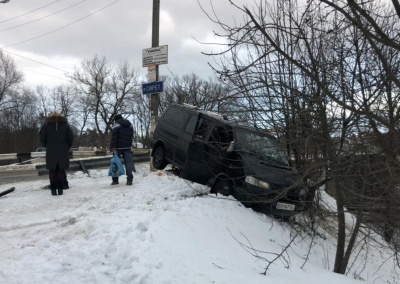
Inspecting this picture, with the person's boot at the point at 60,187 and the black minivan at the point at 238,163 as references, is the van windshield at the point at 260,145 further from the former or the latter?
the person's boot at the point at 60,187

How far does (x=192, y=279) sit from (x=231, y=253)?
1.18 metres

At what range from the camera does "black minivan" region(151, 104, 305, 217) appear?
21.0 feet

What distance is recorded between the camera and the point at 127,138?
9.48m

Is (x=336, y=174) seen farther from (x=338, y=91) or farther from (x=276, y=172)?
(x=276, y=172)

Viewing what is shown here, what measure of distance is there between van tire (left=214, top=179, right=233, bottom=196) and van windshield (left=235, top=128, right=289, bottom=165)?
2.96 ft

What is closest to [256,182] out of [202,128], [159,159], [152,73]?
[202,128]

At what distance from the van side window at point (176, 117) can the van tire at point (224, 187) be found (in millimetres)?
2129

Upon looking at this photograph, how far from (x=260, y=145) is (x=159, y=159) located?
4.91 meters

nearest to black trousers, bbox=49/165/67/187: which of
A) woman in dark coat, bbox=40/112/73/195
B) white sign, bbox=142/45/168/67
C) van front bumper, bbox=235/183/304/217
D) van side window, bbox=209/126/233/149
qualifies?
woman in dark coat, bbox=40/112/73/195

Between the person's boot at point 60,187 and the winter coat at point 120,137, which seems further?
the winter coat at point 120,137

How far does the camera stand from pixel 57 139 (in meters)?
8.40

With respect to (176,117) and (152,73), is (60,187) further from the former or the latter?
(152,73)

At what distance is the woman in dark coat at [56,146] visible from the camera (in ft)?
26.7

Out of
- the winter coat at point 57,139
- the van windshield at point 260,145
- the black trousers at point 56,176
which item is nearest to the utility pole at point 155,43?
the winter coat at point 57,139
